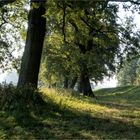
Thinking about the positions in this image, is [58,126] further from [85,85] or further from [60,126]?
[85,85]

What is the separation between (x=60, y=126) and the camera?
615 inches

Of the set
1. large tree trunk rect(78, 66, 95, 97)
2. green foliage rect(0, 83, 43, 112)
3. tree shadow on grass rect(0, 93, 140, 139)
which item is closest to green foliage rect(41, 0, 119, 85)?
large tree trunk rect(78, 66, 95, 97)

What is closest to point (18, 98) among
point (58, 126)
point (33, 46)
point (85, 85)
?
point (58, 126)

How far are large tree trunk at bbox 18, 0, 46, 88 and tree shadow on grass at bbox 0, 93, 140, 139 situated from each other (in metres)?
2.72

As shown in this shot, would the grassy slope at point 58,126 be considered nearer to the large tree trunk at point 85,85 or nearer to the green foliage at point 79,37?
the green foliage at point 79,37

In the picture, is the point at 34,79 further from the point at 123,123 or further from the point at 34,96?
the point at 123,123

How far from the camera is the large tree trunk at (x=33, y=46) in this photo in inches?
833

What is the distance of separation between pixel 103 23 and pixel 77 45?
10457 millimetres

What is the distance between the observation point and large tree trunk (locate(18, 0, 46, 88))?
21156 mm

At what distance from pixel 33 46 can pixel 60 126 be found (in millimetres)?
6678

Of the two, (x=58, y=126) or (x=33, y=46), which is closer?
(x=58, y=126)

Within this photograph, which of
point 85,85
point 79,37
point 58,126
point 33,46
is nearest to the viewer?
Answer: point 58,126

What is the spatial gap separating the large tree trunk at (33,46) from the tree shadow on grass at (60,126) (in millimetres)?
2717

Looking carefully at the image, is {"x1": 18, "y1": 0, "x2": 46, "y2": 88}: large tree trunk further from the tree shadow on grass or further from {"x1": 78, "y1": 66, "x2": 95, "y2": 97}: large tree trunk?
{"x1": 78, "y1": 66, "x2": 95, "y2": 97}: large tree trunk
